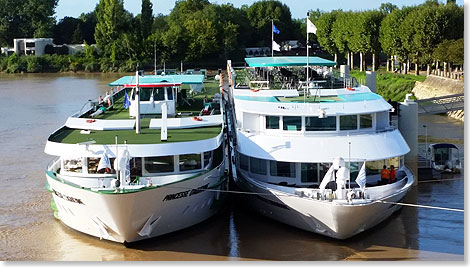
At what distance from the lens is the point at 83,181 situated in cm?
1894

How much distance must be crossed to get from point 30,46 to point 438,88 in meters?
63.9

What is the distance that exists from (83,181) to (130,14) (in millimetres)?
74474

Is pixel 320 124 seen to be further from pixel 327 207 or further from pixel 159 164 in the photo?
pixel 159 164

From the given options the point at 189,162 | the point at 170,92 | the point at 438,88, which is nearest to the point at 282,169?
the point at 189,162

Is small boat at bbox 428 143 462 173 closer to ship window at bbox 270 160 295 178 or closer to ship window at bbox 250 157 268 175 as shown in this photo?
ship window at bbox 270 160 295 178

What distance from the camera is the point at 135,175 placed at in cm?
1903

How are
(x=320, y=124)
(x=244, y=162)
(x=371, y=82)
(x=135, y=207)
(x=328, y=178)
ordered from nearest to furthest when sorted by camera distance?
(x=135, y=207) < (x=328, y=178) < (x=320, y=124) < (x=244, y=162) < (x=371, y=82)

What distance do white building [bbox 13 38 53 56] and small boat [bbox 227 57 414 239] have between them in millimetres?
77716

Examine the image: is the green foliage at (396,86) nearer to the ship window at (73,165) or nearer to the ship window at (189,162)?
the ship window at (189,162)

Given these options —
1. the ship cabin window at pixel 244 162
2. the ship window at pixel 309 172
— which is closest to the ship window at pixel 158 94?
the ship cabin window at pixel 244 162

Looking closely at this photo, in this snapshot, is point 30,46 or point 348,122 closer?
point 348,122

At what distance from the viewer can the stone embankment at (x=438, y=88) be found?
142ft

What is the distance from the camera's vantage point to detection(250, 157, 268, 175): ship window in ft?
67.6

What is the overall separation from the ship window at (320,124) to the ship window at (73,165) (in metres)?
6.31
